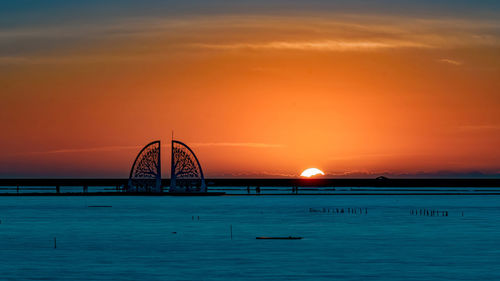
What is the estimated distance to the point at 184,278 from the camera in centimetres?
4969

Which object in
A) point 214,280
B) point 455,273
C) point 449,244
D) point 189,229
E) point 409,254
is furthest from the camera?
point 189,229

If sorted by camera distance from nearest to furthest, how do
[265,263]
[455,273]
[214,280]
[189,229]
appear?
[214,280] < [455,273] < [265,263] < [189,229]

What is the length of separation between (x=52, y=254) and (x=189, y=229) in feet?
101

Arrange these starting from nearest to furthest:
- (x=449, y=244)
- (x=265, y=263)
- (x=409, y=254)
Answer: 1. (x=265, y=263)
2. (x=409, y=254)
3. (x=449, y=244)

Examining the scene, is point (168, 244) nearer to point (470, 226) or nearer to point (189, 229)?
point (189, 229)

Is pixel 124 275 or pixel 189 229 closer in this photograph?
pixel 124 275

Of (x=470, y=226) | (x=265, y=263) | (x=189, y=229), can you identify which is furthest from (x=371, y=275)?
(x=470, y=226)

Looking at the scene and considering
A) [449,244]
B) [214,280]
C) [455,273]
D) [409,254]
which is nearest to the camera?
[214,280]

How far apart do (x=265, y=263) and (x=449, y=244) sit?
2277 centimetres

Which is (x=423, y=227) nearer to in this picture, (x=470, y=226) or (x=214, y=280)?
(x=470, y=226)

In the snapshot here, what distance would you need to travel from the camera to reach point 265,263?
56875mm

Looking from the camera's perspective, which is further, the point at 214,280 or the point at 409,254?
the point at 409,254

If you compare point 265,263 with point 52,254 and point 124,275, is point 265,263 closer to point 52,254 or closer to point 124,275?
point 124,275

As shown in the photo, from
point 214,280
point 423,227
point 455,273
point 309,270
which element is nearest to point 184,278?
point 214,280
